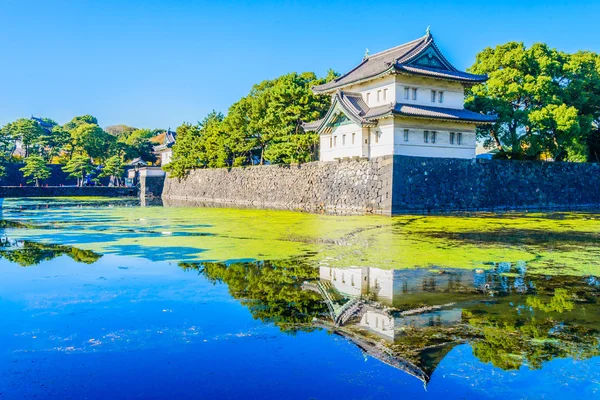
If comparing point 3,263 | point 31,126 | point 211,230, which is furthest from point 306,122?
point 31,126

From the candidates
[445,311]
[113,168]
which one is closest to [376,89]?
[445,311]

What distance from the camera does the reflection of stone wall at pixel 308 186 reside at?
22969 millimetres

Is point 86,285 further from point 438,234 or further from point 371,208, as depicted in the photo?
point 371,208

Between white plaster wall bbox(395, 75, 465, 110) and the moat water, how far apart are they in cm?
1407

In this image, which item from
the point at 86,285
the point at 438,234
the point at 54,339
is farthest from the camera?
the point at 438,234

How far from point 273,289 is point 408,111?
1707 centimetres

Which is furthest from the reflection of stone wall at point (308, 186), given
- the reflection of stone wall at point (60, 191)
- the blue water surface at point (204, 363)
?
the blue water surface at point (204, 363)

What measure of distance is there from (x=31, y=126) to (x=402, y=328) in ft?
176

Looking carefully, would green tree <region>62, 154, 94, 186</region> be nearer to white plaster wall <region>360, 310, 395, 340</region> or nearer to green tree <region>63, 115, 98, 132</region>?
green tree <region>63, 115, 98, 132</region>

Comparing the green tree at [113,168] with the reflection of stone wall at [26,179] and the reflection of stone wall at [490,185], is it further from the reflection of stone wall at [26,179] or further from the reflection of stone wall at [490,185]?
the reflection of stone wall at [490,185]

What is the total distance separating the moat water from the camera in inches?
154

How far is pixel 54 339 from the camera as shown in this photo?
4914 mm

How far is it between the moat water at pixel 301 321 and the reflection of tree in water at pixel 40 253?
51 millimetres

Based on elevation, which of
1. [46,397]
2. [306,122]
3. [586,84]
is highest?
[586,84]
